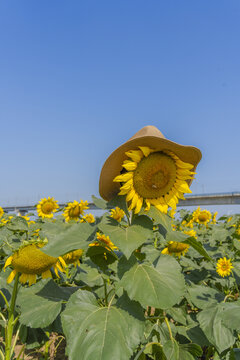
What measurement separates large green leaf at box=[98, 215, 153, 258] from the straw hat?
0.24m

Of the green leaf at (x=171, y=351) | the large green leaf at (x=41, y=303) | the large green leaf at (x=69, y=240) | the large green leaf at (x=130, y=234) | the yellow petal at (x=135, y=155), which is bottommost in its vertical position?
the green leaf at (x=171, y=351)

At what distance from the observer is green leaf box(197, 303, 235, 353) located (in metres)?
1.86

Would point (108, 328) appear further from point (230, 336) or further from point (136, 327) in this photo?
point (230, 336)

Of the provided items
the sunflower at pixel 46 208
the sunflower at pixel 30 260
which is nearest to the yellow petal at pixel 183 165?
the sunflower at pixel 30 260

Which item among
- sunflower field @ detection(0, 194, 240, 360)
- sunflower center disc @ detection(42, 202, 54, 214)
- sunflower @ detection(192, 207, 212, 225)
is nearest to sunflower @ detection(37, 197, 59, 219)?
sunflower center disc @ detection(42, 202, 54, 214)

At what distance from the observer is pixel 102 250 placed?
155cm

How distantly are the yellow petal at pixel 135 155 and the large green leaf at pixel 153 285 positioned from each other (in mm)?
501

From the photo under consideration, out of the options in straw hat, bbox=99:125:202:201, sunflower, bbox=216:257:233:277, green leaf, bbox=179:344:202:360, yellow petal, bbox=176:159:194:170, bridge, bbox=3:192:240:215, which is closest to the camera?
straw hat, bbox=99:125:202:201

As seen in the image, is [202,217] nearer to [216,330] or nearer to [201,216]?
[201,216]

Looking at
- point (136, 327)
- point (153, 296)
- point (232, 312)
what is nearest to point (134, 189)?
point (153, 296)

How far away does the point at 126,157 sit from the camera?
4.99 feet

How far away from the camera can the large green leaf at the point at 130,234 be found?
1253mm

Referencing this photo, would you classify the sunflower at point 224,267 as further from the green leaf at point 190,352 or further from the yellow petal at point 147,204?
the yellow petal at point 147,204

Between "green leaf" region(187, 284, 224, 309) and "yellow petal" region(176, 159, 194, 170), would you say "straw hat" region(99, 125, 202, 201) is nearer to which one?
"yellow petal" region(176, 159, 194, 170)
